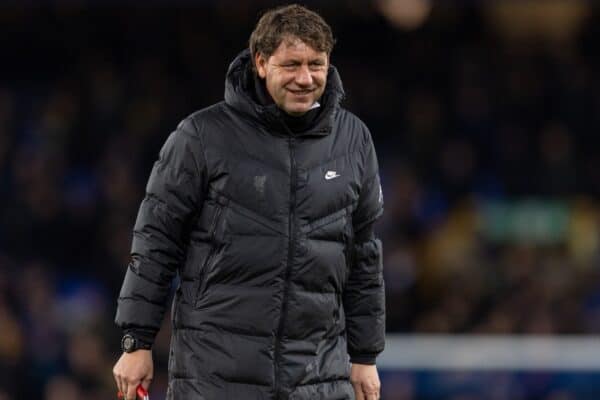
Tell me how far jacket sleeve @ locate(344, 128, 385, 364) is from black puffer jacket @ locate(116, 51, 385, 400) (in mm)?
83

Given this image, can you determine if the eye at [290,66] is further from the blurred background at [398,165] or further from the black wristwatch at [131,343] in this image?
the blurred background at [398,165]

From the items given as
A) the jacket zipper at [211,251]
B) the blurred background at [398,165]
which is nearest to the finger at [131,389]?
the jacket zipper at [211,251]

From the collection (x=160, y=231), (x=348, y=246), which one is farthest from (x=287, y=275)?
(x=160, y=231)

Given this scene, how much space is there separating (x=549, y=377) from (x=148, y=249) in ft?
18.2

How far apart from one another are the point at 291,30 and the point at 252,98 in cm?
25

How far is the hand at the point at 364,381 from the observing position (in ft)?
16.5

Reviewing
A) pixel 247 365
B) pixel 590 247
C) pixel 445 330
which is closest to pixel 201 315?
pixel 247 365

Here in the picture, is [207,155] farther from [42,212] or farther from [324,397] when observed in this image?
[42,212]

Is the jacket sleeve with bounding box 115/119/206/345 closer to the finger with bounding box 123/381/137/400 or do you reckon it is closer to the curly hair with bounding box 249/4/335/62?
the finger with bounding box 123/381/137/400

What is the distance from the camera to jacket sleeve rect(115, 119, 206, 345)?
15.6 ft

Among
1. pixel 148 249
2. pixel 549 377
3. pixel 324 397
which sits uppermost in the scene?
pixel 148 249

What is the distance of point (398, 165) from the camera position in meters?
12.1

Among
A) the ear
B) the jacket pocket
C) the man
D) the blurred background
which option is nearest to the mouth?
the man

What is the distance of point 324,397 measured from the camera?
15.8 ft
